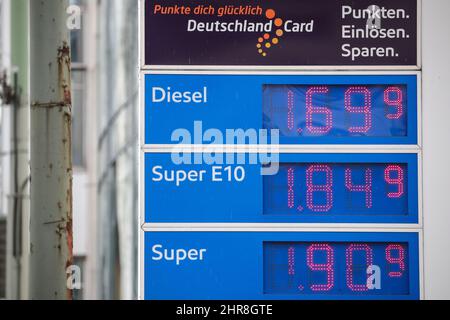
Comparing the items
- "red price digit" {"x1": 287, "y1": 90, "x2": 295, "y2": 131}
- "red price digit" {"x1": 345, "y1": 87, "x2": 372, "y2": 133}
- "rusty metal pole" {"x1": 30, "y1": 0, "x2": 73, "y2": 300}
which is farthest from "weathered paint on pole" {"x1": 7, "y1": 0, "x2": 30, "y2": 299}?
"rusty metal pole" {"x1": 30, "y1": 0, "x2": 73, "y2": 300}

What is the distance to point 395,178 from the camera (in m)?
7.25

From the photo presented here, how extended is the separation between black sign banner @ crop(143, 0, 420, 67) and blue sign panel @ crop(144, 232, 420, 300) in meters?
1.22

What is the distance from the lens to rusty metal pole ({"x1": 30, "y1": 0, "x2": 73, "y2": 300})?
235 inches

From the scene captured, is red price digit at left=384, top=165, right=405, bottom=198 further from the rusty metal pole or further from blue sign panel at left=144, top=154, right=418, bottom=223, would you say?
the rusty metal pole

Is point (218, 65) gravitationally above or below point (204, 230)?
above

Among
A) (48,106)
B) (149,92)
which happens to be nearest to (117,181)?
(149,92)

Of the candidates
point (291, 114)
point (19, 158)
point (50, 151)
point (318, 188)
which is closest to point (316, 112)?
point (291, 114)

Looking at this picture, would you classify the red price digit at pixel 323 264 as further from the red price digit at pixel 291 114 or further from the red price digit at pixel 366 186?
the red price digit at pixel 291 114

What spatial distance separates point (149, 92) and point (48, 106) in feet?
4.20

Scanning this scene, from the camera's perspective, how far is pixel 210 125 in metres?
7.20

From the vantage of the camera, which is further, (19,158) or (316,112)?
(19,158)

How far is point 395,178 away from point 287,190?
2.52ft

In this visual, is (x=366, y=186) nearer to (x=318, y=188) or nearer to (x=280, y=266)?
(x=318, y=188)
